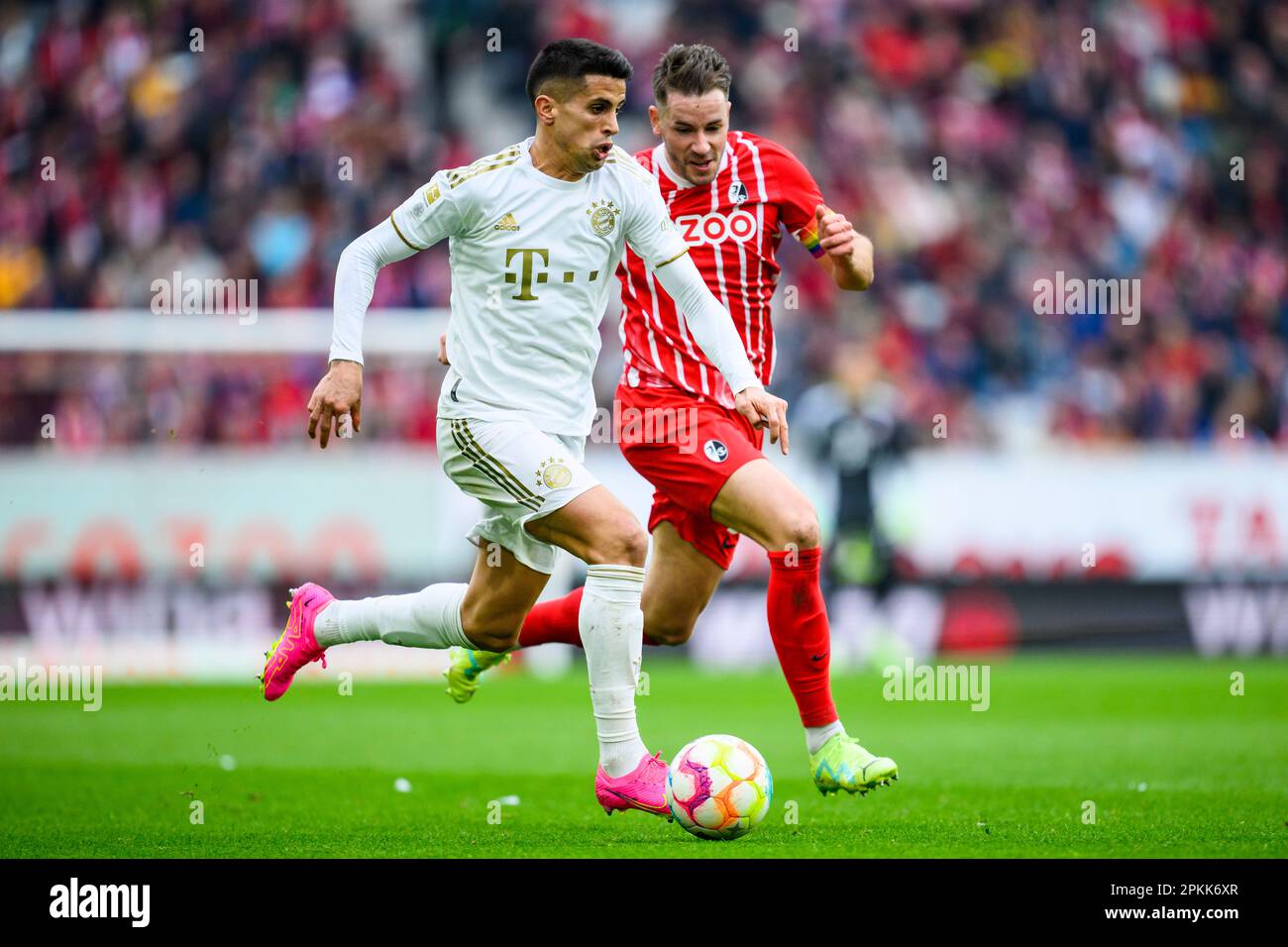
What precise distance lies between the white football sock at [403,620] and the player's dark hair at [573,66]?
6.13 ft

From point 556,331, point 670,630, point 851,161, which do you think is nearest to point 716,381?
point 556,331

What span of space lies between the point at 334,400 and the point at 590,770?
9.62 feet

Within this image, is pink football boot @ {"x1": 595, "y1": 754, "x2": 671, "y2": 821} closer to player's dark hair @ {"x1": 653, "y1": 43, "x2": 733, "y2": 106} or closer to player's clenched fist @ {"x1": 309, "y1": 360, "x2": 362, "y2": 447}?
player's clenched fist @ {"x1": 309, "y1": 360, "x2": 362, "y2": 447}

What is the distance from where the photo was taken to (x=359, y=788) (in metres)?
7.18

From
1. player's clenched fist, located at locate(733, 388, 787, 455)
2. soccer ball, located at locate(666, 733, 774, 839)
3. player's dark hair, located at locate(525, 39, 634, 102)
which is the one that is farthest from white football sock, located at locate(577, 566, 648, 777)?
player's dark hair, located at locate(525, 39, 634, 102)

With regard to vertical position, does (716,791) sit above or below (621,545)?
below

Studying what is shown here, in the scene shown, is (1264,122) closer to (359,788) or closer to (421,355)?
(421,355)

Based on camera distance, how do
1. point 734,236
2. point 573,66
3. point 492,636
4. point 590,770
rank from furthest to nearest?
1. point 590,770
2. point 734,236
3. point 492,636
4. point 573,66

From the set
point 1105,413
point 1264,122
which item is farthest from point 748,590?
point 1264,122

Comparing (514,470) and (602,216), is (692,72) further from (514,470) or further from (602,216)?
(514,470)

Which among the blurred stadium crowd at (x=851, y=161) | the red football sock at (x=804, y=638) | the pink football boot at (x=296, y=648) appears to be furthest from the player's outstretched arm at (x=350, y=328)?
the blurred stadium crowd at (x=851, y=161)

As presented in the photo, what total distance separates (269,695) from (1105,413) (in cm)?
1063

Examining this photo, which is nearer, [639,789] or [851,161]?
[639,789]

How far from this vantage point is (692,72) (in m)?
6.37
